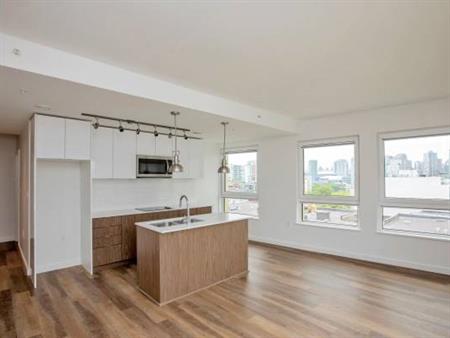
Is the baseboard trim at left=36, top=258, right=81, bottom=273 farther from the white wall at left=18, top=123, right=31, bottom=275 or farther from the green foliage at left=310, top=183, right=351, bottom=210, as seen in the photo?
the green foliage at left=310, top=183, right=351, bottom=210

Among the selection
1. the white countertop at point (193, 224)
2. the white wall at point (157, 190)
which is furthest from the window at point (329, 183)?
the white wall at point (157, 190)

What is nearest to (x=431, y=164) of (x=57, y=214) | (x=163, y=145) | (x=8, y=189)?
(x=163, y=145)

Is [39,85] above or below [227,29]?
below

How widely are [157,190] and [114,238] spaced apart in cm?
161

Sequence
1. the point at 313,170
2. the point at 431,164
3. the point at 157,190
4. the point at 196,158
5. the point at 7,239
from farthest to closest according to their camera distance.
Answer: the point at 196,158
the point at 157,190
the point at 7,239
the point at 313,170
the point at 431,164

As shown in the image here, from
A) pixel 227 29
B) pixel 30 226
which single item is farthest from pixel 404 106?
pixel 30 226

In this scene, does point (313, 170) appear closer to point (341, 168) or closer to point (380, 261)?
point (341, 168)

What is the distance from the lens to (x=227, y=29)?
6.92 ft

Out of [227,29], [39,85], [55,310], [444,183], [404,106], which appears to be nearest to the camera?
[227,29]

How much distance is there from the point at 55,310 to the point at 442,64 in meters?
4.96

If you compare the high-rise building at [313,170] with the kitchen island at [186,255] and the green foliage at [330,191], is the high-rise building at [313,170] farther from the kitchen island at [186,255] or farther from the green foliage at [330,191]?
the kitchen island at [186,255]

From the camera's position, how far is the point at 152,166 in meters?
5.37

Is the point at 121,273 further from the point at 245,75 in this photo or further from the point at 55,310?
the point at 245,75

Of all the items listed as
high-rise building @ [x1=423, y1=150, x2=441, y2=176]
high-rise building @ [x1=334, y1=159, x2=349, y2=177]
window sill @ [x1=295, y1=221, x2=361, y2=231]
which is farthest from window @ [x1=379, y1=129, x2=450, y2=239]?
high-rise building @ [x1=334, y1=159, x2=349, y2=177]
